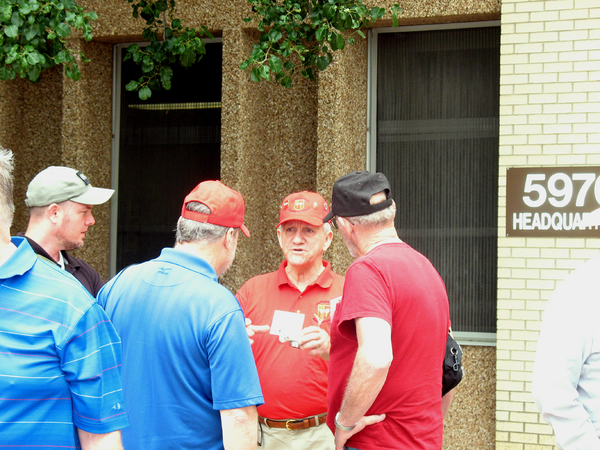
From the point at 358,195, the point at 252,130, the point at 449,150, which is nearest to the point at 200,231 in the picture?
the point at 358,195

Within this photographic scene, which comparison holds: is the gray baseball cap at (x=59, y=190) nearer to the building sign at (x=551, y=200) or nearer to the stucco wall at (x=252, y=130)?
the stucco wall at (x=252, y=130)

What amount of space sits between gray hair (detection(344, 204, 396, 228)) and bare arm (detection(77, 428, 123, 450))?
134 centimetres

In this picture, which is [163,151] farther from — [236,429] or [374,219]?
[236,429]

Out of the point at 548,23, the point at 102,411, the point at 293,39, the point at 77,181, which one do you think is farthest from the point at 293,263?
the point at 548,23

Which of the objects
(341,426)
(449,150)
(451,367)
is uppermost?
(449,150)

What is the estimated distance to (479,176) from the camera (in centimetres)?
545

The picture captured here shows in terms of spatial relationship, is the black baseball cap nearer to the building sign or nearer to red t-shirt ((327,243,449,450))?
red t-shirt ((327,243,449,450))

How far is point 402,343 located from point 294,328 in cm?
84

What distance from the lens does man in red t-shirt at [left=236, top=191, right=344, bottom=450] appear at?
3326 mm

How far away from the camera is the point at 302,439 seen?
3.33 metres

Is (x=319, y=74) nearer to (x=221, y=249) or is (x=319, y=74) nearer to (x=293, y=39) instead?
(x=293, y=39)

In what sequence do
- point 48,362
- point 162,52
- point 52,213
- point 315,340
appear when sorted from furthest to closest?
1. point 162,52
2. point 52,213
3. point 315,340
4. point 48,362

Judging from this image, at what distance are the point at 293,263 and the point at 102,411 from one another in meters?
2.02

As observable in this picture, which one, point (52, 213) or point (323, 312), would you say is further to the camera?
point (52, 213)
